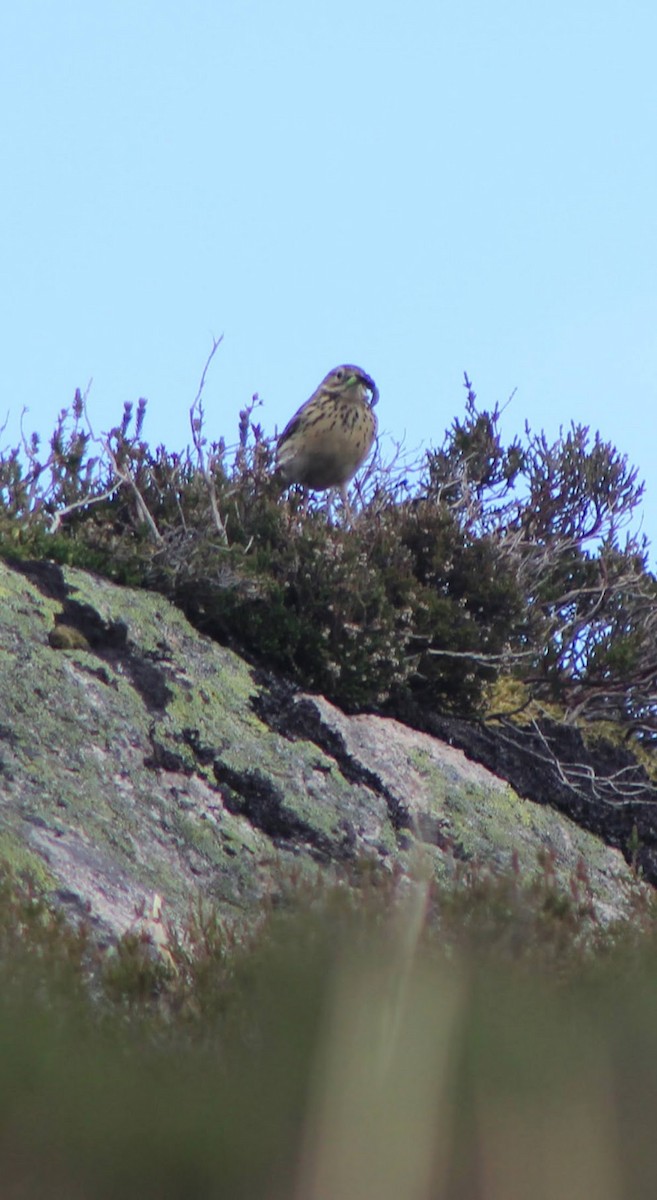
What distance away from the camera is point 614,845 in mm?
6352

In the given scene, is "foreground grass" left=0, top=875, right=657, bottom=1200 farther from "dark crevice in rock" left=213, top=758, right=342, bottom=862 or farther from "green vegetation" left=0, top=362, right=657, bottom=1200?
"dark crevice in rock" left=213, top=758, right=342, bottom=862

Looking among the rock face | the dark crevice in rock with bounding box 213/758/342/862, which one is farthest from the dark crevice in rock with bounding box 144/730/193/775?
the dark crevice in rock with bounding box 213/758/342/862

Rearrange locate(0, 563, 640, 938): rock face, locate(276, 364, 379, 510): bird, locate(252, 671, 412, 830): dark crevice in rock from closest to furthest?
locate(0, 563, 640, 938): rock face
locate(252, 671, 412, 830): dark crevice in rock
locate(276, 364, 379, 510): bird

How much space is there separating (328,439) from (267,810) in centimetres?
396

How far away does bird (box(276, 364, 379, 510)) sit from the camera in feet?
29.2

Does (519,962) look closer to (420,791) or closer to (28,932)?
(28,932)

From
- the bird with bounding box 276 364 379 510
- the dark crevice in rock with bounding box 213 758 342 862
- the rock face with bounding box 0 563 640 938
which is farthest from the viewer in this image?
the bird with bounding box 276 364 379 510

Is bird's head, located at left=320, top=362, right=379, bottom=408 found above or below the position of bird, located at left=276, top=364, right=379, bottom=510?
above

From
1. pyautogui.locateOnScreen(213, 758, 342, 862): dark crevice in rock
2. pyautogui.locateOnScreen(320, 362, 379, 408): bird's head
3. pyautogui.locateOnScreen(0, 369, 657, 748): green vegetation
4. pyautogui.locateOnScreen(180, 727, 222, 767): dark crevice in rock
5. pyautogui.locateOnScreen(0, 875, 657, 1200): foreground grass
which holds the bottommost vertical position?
pyautogui.locateOnScreen(0, 875, 657, 1200): foreground grass

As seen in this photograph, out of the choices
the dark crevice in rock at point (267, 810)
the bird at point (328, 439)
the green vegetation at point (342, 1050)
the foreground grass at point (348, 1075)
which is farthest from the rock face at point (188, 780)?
the bird at point (328, 439)

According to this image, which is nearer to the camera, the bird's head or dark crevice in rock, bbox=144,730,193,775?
dark crevice in rock, bbox=144,730,193,775

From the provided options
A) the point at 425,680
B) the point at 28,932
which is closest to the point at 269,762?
A: the point at 425,680

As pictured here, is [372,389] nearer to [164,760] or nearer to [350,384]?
[350,384]

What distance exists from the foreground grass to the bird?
5639 mm
